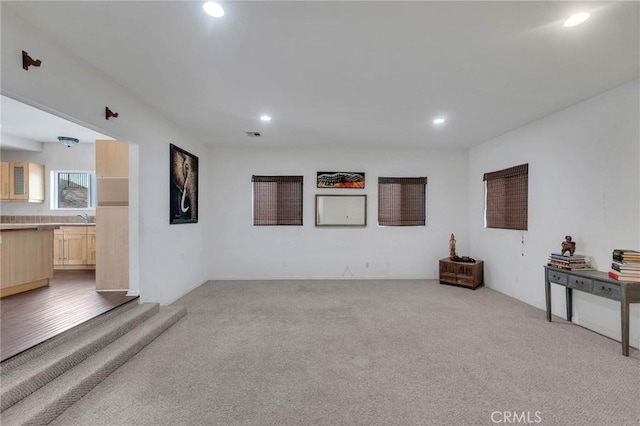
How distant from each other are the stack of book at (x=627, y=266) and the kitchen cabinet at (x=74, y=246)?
838 centimetres

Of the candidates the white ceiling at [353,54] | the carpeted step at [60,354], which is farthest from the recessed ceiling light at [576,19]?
the carpeted step at [60,354]

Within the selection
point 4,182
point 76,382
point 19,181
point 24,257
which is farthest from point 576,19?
point 4,182

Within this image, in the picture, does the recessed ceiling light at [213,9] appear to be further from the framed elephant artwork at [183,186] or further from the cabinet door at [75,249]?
the cabinet door at [75,249]

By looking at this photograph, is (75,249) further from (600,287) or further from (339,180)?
(600,287)

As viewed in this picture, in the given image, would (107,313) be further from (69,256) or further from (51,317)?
(69,256)

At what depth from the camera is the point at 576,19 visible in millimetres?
2121

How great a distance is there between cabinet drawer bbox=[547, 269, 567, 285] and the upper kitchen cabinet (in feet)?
32.0

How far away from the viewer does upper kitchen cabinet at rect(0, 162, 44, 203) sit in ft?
19.8

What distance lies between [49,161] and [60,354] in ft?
19.8

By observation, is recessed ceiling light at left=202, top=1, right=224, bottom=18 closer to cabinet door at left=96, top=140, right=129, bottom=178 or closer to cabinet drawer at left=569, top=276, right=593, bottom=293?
cabinet door at left=96, top=140, right=129, bottom=178

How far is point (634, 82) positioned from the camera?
10.2 ft

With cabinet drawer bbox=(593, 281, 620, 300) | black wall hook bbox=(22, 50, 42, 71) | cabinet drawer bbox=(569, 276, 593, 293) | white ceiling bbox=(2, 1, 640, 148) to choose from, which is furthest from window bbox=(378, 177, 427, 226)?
black wall hook bbox=(22, 50, 42, 71)

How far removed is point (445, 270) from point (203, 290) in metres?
4.83

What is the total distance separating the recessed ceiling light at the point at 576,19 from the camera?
2.07m
